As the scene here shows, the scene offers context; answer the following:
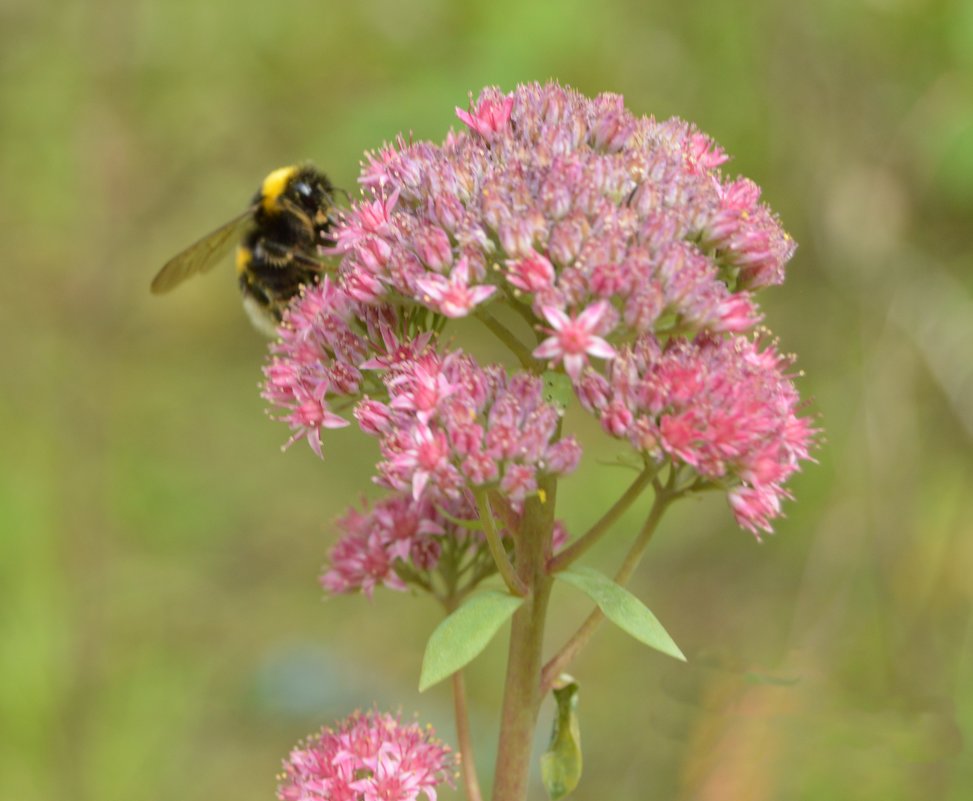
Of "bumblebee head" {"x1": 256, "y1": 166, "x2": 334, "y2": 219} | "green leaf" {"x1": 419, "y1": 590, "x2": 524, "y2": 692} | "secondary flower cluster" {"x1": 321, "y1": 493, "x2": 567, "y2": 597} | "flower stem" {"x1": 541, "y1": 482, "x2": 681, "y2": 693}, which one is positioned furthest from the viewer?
"bumblebee head" {"x1": 256, "y1": 166, "x2": 334, "y2": 219}

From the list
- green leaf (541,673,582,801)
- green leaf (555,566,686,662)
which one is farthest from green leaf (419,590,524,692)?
green leaf (541,673,582,801)

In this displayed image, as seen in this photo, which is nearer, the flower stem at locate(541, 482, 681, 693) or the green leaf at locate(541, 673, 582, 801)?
the flower stem at locate(541, 482, 681, 693)

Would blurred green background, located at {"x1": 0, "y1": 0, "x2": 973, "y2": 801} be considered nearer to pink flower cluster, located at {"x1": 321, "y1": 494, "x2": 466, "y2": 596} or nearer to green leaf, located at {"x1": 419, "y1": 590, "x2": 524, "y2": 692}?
pink flower cluster, located at {"x1": 321, "y1": 494, "x2": 466, "y2": 596}

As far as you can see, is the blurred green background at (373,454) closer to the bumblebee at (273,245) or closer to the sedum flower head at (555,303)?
the bumblebee at (273,245)

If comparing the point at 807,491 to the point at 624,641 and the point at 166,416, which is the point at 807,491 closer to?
the point at 624,641

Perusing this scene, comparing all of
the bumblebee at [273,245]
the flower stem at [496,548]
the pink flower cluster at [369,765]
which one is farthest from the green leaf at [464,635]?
the bumblebee at [273,245]
